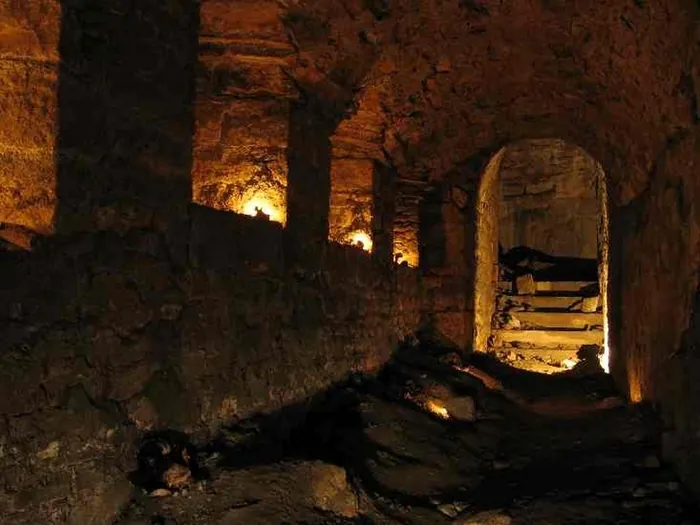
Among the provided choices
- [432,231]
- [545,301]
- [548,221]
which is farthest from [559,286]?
[432,231]

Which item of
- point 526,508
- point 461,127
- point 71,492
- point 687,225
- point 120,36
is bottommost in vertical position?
point 526,508

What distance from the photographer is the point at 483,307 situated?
10297 millimetres

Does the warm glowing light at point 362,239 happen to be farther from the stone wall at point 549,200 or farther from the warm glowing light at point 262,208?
the stone wall at point 549,200

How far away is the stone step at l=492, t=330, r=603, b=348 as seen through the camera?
1123 centimetres

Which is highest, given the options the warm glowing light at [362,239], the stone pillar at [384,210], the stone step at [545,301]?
the stone pillar at [384,210]

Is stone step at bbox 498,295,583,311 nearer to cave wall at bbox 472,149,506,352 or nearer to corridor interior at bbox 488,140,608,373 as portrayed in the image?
corridor interior at bbox 488,140,608,373

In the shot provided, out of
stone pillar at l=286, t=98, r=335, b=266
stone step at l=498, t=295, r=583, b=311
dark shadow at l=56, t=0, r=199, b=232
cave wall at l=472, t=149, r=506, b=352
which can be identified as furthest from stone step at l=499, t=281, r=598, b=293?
dark shadow at l=56, t=0, r=199, b=232

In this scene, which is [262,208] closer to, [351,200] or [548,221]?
[351,200]

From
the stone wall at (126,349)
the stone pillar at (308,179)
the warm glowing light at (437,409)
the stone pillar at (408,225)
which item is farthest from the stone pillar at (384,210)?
the stone wall at (126,349)

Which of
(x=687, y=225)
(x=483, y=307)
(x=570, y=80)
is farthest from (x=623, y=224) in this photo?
(x=483, y=307)

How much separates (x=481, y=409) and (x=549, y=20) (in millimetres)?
3567

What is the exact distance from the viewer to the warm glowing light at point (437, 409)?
18.3ft

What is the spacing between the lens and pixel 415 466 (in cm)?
427

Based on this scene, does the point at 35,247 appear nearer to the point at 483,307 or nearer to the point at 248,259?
the point at 248,259
